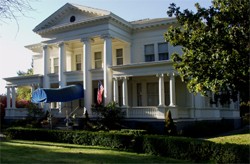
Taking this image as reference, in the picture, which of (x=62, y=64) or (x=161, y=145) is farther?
(x=62, y=64)

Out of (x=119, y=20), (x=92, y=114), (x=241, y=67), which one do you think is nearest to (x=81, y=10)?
(x=119, y=20)

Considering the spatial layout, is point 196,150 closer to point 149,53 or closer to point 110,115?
point 110,115

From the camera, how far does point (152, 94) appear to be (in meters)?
28.8

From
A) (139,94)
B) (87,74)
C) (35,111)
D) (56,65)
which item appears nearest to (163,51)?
(139,94)

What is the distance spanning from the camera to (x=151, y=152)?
581 inches

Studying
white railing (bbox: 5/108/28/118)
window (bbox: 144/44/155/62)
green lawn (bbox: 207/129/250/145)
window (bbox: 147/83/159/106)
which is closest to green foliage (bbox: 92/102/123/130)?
window (bbox: 147/83/159/106)

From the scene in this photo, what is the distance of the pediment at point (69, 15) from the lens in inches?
1107

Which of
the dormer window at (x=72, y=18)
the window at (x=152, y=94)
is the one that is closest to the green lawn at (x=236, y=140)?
the window at (x=152, y=94)

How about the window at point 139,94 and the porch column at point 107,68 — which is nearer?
the porch column at point 107,68

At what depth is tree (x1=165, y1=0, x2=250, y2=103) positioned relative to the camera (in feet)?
41.7

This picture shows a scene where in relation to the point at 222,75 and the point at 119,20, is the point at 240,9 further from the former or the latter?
the point at 119,20

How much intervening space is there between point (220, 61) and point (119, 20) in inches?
629

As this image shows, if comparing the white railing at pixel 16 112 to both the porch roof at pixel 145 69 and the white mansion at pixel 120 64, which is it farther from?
the porch roof at pixel 145 69

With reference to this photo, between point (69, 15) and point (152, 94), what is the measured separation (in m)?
10.8
